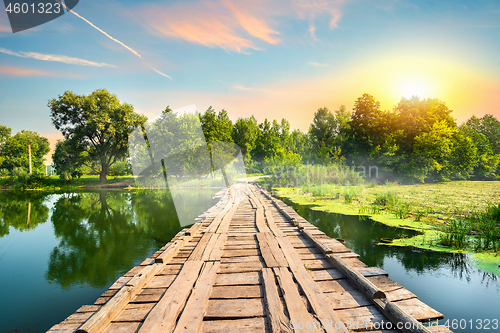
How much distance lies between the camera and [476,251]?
20.3 feet

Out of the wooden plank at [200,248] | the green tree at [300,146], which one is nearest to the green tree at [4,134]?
the green tree at [300,146]

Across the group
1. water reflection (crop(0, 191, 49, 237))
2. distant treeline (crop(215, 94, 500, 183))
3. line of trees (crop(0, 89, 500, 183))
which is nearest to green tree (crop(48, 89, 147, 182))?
line of trees (crop(0, 89, 500, 183))

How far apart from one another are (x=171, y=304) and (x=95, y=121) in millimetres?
34724

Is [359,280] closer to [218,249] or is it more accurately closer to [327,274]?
[327,274]

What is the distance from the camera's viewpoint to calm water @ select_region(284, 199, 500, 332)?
14.0ft

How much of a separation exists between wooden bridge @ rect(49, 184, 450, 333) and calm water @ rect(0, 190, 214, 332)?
2.59 metres

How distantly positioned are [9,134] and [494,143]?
287 ft

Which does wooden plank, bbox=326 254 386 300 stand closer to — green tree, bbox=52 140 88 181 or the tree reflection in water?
the tree reflection in water

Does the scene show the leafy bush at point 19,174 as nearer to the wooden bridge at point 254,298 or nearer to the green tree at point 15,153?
the green tree at point 15,153

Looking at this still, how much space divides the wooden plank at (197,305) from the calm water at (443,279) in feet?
13.6

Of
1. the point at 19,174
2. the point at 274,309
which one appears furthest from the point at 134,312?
the point at 19,174

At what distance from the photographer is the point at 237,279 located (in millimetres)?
3424

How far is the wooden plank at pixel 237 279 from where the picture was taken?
330 cm

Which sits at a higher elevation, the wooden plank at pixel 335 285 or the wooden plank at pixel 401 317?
the wooden plank at pixel 401 317
